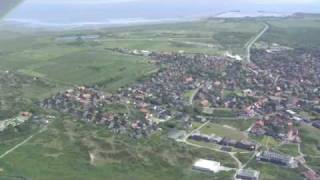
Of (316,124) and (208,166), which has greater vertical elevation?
(316,124)

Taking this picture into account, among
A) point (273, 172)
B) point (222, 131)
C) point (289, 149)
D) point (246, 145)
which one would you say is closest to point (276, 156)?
point (273, 172)

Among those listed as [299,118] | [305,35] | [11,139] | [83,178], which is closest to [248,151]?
[299,118]

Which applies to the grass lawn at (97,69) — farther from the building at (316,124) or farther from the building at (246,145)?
the building at (316,124)

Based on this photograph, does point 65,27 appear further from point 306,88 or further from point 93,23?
point 306,88

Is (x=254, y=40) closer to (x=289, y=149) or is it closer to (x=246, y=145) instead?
(x=289, y=149)

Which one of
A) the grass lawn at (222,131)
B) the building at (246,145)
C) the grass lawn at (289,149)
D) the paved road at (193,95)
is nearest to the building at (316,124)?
the grass lawn at (289,149)

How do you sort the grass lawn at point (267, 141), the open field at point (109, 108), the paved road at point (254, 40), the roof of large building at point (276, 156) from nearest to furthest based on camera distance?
the open field at point (109, 108)
the roof of large building at point (276, 156)
the grass lawn at point (267, 141)
the paved road at point (254, 40)
